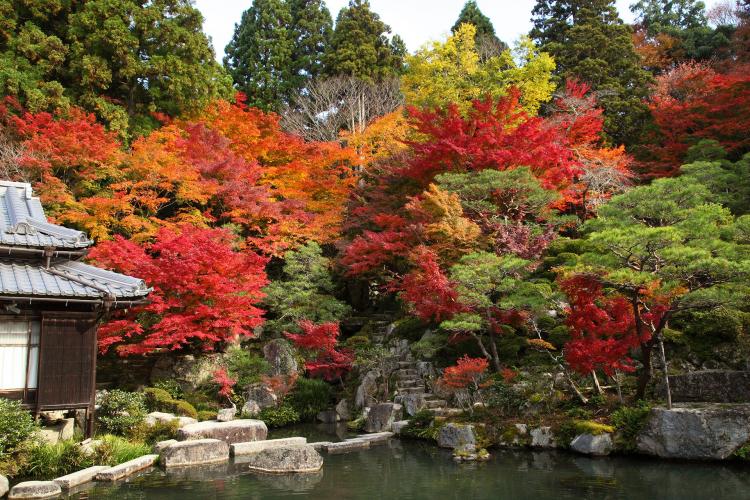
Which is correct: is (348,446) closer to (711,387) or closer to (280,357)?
(280,357)

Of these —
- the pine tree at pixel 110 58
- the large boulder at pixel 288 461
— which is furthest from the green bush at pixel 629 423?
the pine tree at pixel 110 58

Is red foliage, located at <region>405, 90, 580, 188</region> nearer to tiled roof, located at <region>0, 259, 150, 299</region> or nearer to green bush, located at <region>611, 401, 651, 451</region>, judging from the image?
green bush, located at <region>611, 401, 651, 451</region>

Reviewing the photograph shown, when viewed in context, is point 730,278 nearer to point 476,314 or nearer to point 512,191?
point 476,314

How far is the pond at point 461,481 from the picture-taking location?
8.93 m

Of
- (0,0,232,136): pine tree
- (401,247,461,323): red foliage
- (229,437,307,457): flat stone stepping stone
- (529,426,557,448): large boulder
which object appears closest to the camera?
(529,426,557,448): large boulder

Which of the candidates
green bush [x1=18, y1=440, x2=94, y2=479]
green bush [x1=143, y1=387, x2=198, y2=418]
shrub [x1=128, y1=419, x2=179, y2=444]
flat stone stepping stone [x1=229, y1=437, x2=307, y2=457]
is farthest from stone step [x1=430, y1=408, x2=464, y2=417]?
green bush [x1=18, y1=440, x2=94, y2=479]

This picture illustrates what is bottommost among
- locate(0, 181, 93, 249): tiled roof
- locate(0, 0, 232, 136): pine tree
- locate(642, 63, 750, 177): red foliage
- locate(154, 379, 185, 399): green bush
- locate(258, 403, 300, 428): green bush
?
locate(258, 403, 300, 428): green bush

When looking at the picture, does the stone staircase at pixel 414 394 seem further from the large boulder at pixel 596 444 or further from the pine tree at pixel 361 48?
the pine tree at pixel 361 48

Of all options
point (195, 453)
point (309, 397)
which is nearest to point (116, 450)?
point (195, 453)

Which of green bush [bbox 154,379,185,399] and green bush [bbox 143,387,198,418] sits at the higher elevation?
green bush [bbox 154,379,185,399]

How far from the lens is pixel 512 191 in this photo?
1758 centimetres

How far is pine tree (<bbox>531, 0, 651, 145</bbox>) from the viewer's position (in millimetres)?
27000

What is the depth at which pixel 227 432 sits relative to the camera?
13523 mm

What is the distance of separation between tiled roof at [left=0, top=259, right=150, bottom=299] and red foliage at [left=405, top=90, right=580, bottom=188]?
34.6 feet
